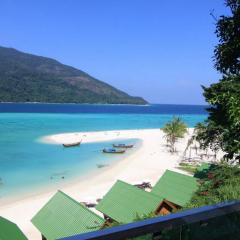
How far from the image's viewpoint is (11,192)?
35.9 m

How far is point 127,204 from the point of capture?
20562mm

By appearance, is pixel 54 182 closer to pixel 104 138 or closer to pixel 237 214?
pixel 237 214

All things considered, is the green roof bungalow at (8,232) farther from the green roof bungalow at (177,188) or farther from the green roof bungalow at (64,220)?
the green roof bungalow at (177,188)

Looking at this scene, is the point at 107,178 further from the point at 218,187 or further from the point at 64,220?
the point at 218,187

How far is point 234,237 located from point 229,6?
9.11 m

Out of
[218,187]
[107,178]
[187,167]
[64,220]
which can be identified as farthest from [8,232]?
[187,167]

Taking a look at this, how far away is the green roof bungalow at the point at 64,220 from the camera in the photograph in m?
18.1

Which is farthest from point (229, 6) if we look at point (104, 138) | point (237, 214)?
point (104, 138)

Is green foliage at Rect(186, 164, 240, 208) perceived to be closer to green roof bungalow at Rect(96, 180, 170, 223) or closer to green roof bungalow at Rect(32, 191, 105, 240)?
green roof bungalow at Rect(96, 180, 170, 223)

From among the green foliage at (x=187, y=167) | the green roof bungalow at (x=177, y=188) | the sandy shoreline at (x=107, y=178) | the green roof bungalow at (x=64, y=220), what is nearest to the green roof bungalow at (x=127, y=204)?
the green roof bungalow at (x=64, y=220)

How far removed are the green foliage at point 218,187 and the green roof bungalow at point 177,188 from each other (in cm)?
99

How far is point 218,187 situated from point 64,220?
770 centimetres

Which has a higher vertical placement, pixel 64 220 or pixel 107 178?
pixel 64 220

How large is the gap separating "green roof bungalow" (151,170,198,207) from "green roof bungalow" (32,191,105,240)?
594cm
